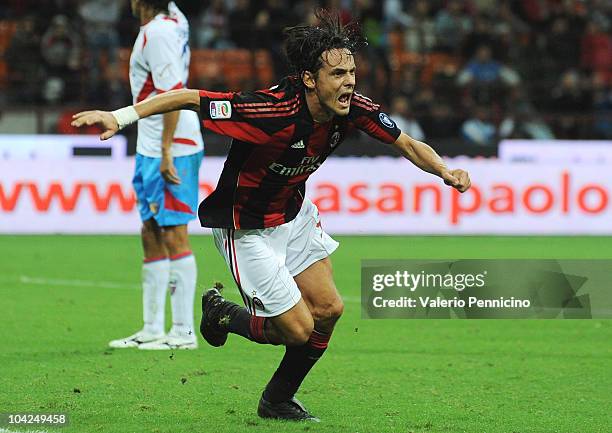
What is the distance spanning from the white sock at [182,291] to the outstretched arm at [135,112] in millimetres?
2691

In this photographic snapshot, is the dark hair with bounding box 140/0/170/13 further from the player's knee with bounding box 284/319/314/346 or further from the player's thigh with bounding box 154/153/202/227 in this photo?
the player's knee with bounding box 284/319/314/346

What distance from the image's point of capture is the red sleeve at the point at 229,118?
5.68m

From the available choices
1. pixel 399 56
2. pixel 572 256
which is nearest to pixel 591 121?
pixel 399 56

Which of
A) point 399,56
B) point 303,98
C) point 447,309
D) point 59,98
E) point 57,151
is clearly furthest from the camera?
point 399,56

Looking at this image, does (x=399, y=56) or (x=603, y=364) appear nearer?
(x=603, y=364)

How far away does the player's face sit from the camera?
577 cm

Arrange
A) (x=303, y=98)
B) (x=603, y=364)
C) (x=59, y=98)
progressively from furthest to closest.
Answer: (x=59, y=98)
(x=603, y=364)
(x=303, y=98)

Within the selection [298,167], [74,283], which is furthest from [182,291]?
[74,283]

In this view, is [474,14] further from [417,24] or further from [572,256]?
[572,256]

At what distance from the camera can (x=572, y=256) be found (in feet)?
42.8

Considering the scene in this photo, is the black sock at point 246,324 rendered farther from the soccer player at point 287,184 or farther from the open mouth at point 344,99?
the open mouth at point 344,99

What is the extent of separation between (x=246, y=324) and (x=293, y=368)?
1.05ft

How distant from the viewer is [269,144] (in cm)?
584

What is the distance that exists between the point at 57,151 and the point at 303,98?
9762 millimetres
